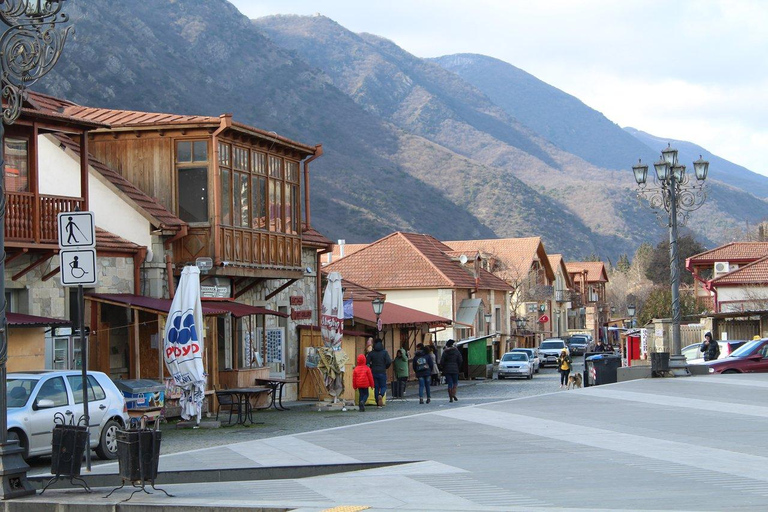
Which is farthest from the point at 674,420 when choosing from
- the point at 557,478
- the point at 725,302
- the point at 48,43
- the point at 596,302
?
the point at 596,302

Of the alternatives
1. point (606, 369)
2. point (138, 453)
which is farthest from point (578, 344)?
point (138, 453)

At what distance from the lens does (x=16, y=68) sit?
1255cm

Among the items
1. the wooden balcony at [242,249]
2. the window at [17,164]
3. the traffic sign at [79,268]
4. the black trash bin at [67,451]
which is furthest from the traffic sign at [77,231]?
the wooden balcony at [242,249]

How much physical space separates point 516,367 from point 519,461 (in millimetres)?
35551

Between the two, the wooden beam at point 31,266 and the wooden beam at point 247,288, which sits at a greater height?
the wooden beam at point 31,266

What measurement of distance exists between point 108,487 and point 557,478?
16.6 ft

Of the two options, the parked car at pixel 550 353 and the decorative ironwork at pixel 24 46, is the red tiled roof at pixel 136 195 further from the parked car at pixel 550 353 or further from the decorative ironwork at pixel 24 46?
the parked car at pixel 550 353

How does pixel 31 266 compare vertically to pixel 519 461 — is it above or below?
above

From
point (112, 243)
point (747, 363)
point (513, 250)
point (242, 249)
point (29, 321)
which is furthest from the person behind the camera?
point (513, 250)

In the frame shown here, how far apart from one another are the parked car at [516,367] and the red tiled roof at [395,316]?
16.4 ft

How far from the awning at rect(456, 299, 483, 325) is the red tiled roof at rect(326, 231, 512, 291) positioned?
919mm

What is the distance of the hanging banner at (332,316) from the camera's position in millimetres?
27641

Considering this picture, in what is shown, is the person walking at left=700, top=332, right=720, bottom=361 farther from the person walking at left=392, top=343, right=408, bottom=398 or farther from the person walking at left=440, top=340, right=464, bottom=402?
the person walking at left=440, top=340, right=464, bottom=402

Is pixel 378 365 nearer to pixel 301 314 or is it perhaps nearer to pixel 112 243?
pixel 301 314
